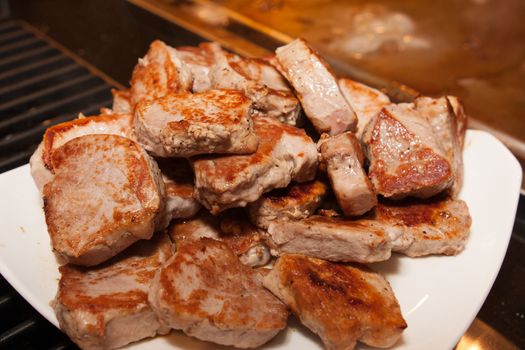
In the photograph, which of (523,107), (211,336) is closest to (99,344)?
(211,336)

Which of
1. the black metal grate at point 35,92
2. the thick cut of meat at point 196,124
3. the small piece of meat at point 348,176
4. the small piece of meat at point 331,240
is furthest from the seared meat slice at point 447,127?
the black metal grate at point 35,92

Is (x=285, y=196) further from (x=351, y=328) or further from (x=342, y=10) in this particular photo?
(x=342, y=10)

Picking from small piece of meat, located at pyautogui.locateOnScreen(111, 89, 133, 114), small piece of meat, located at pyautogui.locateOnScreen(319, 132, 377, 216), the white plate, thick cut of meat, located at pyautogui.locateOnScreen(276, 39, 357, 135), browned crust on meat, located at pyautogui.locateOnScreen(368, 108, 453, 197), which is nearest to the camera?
the white plate

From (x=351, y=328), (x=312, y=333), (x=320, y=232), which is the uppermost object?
(x=320, y=232)

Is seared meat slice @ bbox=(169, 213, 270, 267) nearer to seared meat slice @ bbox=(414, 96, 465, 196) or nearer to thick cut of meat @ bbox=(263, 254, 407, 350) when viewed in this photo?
thick cut of meat @ bbox=(263, 254, 407, 350)

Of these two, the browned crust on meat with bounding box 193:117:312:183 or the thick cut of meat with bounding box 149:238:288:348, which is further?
the browned crust on meat with bounding box 193:117:312:183

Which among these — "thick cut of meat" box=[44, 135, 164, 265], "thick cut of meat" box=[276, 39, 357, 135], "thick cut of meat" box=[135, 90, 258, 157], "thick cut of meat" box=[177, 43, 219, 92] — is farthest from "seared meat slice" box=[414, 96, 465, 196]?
"thick cut of meat" box=[44, 135, 164, 265]

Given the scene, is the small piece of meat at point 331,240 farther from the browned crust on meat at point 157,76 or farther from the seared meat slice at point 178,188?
the browned crust on meat at point 157,76
